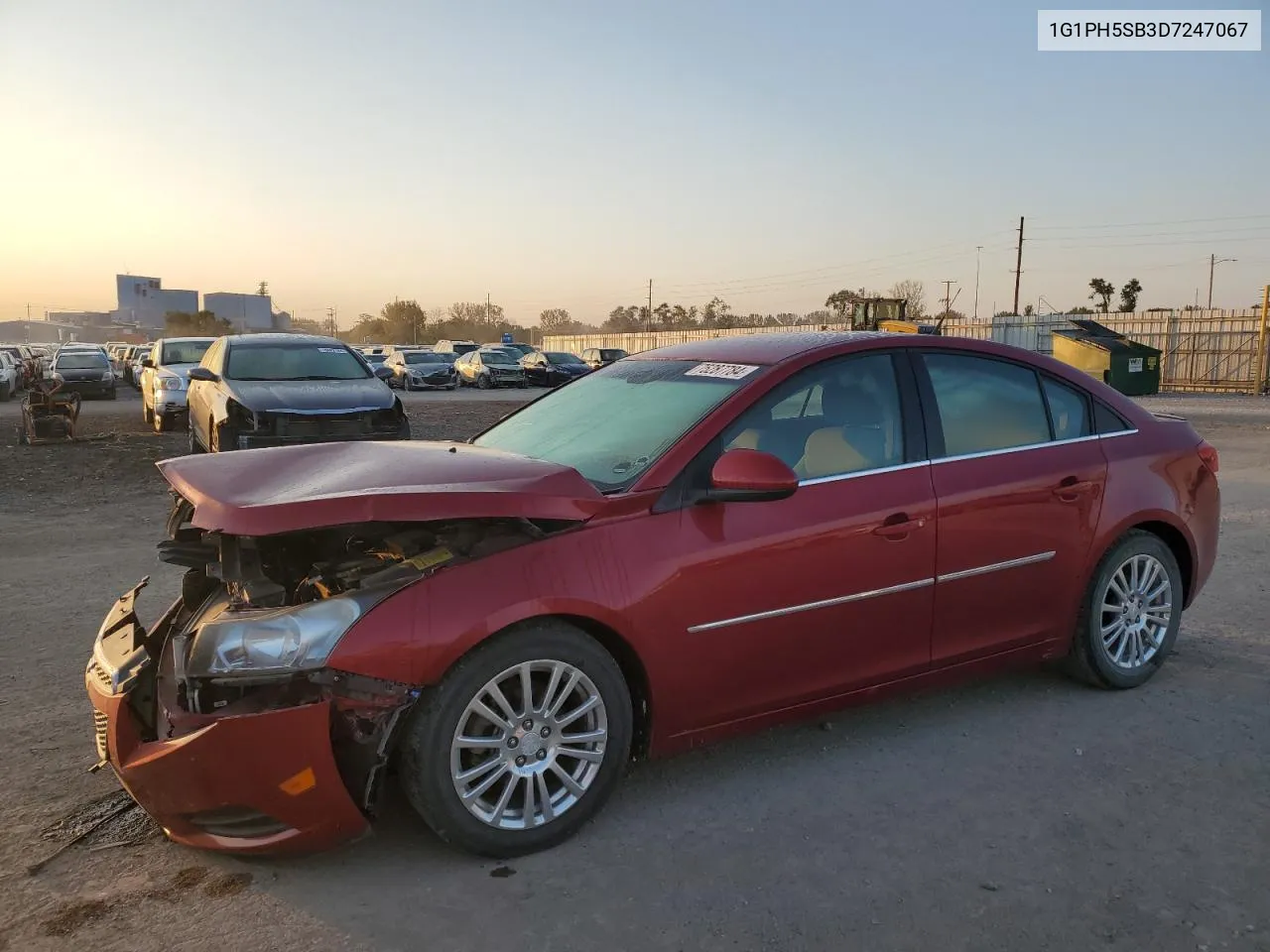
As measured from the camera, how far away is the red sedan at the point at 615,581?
2758 millimetres

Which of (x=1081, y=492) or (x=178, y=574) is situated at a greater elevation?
(x=1081, y=492)

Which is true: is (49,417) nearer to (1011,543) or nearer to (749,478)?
(749,478)

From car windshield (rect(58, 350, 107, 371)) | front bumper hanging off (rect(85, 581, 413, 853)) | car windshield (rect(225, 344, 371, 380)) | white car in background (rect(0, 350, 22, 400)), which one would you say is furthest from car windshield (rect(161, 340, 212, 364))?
front bumper hanging off (rect(85, 581, 413, 853))

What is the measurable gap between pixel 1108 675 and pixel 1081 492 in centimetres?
88

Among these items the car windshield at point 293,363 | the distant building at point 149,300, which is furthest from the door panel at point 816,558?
the distant building at point 149,300

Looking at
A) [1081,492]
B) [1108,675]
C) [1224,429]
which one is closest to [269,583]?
[1081,492]

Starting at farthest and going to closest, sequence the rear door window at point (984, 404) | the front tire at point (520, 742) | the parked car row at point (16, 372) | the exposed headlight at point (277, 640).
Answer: the parked car row at point (16, 372) → the rear door window at point (984, 404) → the front tire at point (520, 742) → the exposed headlight at point (277, 640)

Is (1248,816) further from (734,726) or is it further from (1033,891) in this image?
(734,726)

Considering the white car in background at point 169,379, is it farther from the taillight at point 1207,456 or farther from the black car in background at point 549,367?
the black car in background at point 549,367

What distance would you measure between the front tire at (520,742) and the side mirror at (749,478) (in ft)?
2.23

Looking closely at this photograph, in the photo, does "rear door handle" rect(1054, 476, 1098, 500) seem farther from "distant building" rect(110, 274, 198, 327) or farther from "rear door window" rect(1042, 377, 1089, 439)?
"distant building" rect(110, 274, 198, 327)

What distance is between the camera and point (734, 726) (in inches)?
134

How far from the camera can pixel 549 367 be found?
35906 millimetres

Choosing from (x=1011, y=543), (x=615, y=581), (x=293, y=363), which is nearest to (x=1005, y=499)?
(x=1011, y=543)
